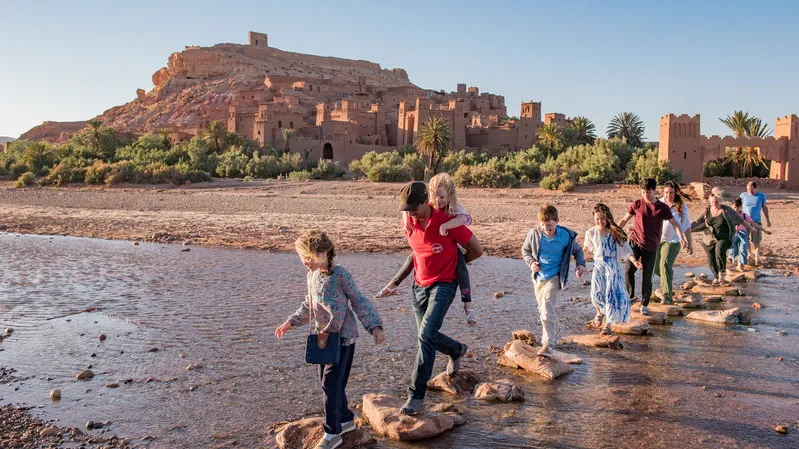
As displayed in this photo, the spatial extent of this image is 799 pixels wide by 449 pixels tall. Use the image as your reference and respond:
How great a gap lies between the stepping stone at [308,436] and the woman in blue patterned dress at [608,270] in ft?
11.0

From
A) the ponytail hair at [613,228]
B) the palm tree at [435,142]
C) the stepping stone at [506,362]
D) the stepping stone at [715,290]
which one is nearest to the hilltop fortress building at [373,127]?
the palm tree at [435,142]

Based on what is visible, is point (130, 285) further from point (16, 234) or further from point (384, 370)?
point (16, 234)

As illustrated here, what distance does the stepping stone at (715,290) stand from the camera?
30.4ft

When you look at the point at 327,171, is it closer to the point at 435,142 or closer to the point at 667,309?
the point at 435,142

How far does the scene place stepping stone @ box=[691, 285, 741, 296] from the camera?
30.4 feet

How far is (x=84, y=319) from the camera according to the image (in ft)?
26.3

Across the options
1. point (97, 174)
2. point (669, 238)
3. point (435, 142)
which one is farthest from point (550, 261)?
point (435, 142)

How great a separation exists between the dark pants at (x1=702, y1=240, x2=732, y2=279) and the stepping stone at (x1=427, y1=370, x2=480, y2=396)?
20.2 feet

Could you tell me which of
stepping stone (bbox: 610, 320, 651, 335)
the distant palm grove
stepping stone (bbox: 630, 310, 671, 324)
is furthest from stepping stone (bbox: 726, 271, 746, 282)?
the distant palm grove

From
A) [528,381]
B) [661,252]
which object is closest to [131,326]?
[528,381]

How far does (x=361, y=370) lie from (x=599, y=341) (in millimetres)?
2444

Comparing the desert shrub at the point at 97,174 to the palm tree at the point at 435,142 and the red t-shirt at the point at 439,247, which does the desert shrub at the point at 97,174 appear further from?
the red t-shirt at the point at 439,247

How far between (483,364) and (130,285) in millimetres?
6702

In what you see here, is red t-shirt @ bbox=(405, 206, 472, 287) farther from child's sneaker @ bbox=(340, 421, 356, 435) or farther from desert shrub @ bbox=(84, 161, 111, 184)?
desert shrub @ bbox=(84, 161, 111, 184)
